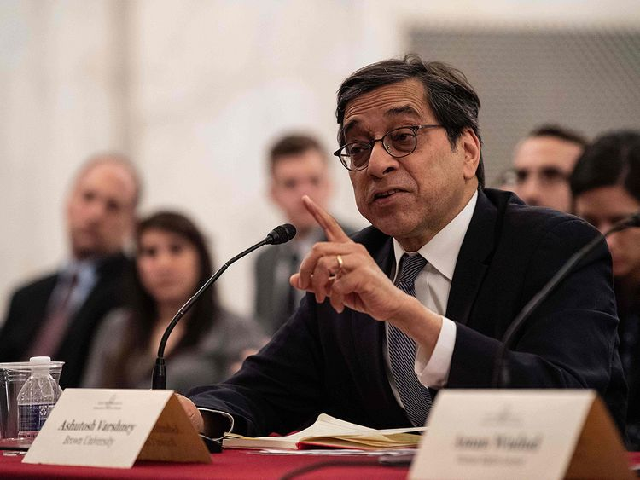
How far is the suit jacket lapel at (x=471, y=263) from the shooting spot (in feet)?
7.36

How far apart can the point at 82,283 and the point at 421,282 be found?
2.96 metres

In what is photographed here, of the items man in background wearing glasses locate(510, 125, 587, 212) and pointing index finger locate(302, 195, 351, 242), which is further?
man in background wearing glasses locate(510, 125, 587, 212)

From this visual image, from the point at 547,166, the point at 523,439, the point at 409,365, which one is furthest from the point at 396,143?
the point at 547,166

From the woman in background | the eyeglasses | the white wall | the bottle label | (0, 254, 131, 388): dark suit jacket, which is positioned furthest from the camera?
the white wall

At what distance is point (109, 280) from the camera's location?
16.4ft

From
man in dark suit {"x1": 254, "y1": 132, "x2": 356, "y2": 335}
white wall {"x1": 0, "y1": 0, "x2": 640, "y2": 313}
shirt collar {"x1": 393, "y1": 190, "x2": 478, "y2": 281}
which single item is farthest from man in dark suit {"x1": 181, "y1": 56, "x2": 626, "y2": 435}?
white wall {"x1": 0, "y1": 0, "x2": 640, "y2": 313}

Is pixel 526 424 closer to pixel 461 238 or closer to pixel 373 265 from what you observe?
pixel 373 265

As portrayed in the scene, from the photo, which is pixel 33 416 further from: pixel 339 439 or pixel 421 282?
pixel 421 282

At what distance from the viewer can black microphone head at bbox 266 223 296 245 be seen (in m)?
2.19

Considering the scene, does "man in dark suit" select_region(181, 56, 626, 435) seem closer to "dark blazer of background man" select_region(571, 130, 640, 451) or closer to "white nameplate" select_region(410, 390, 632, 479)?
"white nameplate" select_region(410, 390, 632, 479)

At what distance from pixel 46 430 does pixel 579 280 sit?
3.27 ft

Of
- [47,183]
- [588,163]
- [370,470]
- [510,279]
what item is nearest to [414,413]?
[510,279]

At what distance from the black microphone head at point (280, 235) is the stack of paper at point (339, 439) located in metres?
0.36

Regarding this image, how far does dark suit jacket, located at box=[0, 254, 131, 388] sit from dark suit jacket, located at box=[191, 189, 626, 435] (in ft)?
7.54
